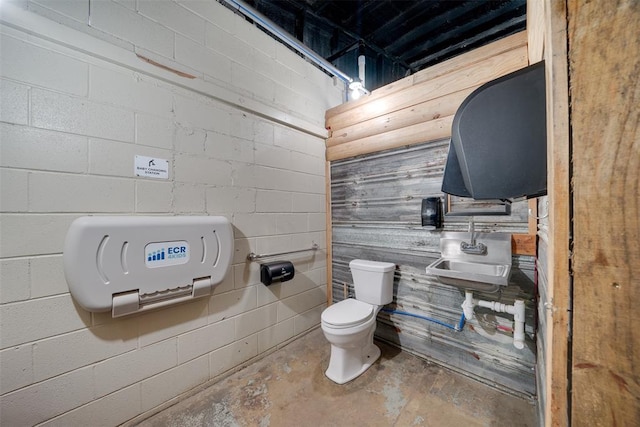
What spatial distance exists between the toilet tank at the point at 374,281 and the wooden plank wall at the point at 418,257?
0.14m

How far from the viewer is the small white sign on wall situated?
140 cm

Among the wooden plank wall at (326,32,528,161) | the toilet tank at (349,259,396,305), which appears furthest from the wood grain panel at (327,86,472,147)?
the toilet tank at (349,259,396,305)

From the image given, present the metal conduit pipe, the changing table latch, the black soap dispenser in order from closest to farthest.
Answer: the changing table latch → the metal conduit pipe → the black soap dispenser

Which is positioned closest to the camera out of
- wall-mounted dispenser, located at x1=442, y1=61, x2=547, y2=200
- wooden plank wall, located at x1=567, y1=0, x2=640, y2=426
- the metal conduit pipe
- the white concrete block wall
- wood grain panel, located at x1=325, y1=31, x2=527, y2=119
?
wooden plank wall, located at x1=567, y1=0, x2=640, y2=426

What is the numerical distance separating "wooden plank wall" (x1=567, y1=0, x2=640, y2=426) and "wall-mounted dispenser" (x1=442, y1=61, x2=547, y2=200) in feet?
0.94

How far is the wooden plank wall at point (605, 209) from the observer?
41 cm

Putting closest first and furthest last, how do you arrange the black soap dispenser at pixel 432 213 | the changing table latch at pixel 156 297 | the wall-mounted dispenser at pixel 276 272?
the changing table latch at pixel 156 297 < the black soap dispenser at pixel 432 213 < the wall-mounted dispenser at pixel 276 272

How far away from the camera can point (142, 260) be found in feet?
4.28

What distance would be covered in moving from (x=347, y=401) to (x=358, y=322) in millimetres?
483

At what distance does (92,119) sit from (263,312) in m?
1.71

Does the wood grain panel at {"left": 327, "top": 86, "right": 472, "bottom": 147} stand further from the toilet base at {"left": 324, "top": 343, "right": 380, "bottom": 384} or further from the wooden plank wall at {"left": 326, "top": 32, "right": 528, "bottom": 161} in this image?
the toilet base at {"left": 324, "top": 343, "right": 380, "bottom": 384}

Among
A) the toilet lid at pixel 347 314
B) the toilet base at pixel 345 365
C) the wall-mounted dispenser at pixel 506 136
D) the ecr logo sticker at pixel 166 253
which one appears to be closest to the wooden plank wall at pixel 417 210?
the toilet lid at pixel 347 314

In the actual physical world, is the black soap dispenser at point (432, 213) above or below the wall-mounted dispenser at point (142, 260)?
above

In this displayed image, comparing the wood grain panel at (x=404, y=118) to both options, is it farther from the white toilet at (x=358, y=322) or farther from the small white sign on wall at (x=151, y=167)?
the small white sign on wall at (x=151, y=167)
